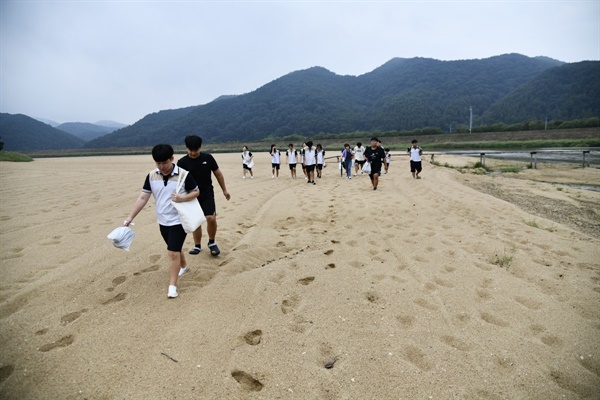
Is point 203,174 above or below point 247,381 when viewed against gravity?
above

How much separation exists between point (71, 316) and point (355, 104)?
13906cm

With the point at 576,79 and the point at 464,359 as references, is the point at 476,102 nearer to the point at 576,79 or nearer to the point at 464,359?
the point at 576,79

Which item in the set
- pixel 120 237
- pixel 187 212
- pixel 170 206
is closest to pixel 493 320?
pixel 187 212

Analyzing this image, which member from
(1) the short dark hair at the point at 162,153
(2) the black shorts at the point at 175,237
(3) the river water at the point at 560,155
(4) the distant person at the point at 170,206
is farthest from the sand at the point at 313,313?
(3) the river water at the point at 560,155

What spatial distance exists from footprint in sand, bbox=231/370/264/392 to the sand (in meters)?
0.01

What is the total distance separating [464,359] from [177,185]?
130 inches

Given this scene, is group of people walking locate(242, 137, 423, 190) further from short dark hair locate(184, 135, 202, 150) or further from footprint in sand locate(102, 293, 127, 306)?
footprint in sand locate(102, 293, 127, 306)

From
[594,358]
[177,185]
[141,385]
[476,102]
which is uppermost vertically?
[476,102]

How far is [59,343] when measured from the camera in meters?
2.77

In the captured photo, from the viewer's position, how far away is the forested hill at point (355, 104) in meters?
107

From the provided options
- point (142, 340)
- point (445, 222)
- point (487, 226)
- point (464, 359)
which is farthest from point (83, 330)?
point (487, 226)

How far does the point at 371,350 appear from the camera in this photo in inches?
102

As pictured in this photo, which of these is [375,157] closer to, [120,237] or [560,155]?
[120,237]

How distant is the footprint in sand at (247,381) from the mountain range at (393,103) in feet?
322
